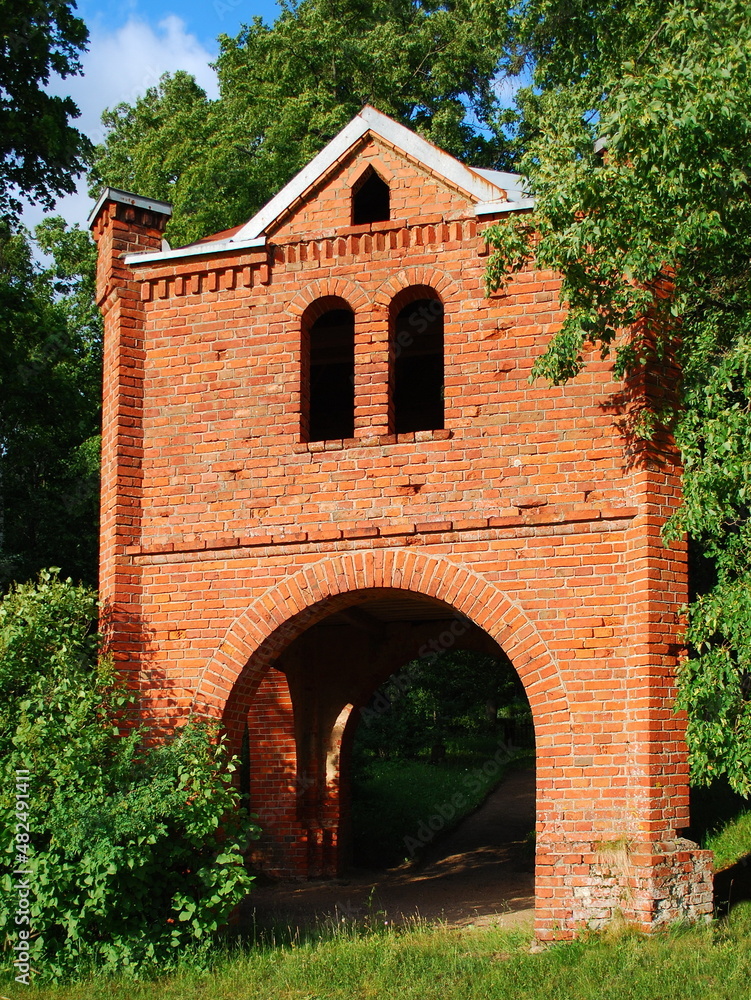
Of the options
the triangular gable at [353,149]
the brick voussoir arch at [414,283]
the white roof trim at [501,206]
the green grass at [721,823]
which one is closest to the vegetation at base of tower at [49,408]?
the triangular gable at [353,149]

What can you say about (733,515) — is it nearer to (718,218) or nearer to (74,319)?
(718,218)

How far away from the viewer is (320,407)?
13.9m

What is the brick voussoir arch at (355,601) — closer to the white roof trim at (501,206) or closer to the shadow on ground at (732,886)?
the shadow on ground at (732,886)

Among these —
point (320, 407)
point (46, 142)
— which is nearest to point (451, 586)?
point (320, 407)

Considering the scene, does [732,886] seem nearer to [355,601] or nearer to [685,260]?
[355,601]

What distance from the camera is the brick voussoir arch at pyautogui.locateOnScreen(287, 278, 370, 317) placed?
31.6 feet

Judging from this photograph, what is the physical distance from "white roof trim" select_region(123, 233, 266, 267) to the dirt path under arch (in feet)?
20.2

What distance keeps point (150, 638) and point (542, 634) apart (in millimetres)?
3514

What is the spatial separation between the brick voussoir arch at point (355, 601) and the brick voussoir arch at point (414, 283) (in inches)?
89.7

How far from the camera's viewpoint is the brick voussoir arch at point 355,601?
8.54m

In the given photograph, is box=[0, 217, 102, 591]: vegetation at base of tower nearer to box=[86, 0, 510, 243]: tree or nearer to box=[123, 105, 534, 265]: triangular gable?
box=[86, 0, 510, 243]: tree

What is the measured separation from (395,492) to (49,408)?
889cm

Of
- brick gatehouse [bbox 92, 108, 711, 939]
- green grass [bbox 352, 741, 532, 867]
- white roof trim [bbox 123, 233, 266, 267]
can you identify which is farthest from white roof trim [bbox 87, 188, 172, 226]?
green grass [bbox 352, 741, 532, 867]

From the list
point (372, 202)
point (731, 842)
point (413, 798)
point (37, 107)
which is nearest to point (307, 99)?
point (37, 107)
